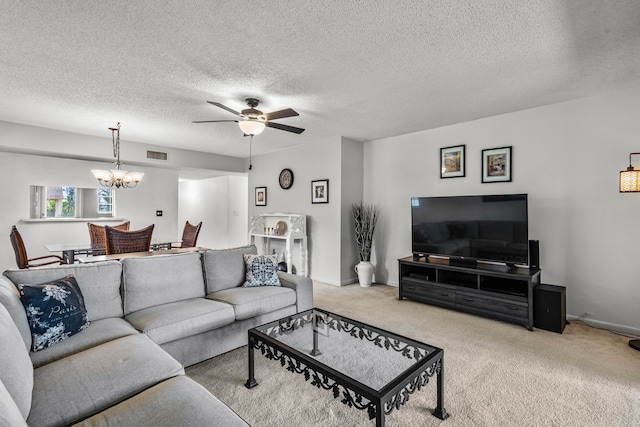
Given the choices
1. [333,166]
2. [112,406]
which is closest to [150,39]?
[112,406]

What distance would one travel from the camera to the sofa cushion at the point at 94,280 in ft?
6.86

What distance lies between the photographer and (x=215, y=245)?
356 inches

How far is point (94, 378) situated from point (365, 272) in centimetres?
380

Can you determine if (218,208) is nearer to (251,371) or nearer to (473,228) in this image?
(473,228)

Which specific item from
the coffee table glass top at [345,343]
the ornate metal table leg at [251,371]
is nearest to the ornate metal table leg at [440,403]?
the coffee table glass top at [345,343]

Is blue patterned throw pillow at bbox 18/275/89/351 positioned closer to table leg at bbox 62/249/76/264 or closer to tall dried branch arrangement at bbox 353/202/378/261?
table leg at bbox 62/249/76/264

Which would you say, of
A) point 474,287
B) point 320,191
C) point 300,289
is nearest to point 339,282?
point 320,191

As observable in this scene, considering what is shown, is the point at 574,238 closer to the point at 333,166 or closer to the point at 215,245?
the point at 333,166

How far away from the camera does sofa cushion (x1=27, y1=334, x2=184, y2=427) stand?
123 centimetres

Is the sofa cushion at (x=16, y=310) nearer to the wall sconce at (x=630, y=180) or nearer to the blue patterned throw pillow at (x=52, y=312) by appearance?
the blue patterned throw pillow at (x=52, y=312)

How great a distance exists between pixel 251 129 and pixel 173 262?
1488mm

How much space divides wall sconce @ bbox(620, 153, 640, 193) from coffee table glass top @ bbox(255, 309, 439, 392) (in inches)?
102

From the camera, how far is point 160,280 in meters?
2.58

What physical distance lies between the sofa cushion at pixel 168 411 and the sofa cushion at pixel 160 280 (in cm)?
130
